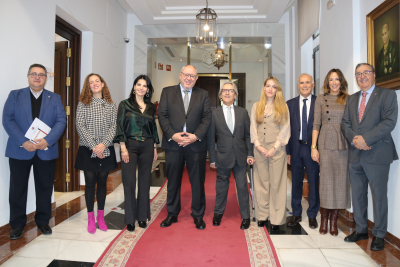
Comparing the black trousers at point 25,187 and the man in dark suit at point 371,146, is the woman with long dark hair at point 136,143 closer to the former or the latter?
the black trousers at point 25,187

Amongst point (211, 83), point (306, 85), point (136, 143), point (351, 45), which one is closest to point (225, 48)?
point (211, 83)

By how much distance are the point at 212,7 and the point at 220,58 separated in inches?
61.6

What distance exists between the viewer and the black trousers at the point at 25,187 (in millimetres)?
2500

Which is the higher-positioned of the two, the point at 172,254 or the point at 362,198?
the point at 362,198

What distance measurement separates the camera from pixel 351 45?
2.97 m

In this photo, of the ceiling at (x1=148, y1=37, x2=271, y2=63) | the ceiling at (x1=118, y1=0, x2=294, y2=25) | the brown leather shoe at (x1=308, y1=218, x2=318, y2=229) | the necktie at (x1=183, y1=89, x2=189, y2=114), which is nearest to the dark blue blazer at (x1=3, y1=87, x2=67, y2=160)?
the necktie at (x1=183, y1=89, x2=189, y2=114)

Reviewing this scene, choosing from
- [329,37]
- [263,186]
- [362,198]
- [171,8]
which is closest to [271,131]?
[263,186]

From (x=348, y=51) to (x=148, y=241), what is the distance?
Result: 9.91 ft

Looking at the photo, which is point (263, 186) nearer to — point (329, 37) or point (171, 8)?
point (329, 37)

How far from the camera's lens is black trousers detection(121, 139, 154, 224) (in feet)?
8.54

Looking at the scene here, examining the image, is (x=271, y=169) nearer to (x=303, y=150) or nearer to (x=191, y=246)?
(x=303, y=150)

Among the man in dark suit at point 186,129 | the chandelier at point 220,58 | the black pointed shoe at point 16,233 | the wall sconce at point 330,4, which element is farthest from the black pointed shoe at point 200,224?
the chandelier at point 220,58

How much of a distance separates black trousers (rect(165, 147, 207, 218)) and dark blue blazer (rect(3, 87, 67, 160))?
3.77 feet

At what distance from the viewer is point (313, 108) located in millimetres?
2879
